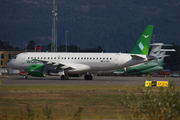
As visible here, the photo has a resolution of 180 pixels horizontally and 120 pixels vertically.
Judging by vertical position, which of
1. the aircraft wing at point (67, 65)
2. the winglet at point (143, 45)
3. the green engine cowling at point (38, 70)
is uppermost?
the winglet at point (143, 45)

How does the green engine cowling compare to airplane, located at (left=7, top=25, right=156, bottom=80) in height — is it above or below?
below

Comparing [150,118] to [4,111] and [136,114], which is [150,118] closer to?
[136,114]

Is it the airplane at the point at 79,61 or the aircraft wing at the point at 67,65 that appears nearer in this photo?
the aircraft wing at the point at 67,65

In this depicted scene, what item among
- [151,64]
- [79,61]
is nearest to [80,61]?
[79,61]

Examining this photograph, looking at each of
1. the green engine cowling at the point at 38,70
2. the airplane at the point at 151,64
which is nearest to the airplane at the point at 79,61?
the green engine cowling at the point at 38,70

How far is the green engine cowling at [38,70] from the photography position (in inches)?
1911

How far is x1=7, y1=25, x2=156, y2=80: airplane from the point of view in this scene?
4838 centimetres

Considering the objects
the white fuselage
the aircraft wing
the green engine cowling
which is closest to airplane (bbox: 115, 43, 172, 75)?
the white fuselage

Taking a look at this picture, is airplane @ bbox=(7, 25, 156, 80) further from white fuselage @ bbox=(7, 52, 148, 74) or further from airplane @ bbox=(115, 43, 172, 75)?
airplane @ bbox=(115, 43, 172, 75)

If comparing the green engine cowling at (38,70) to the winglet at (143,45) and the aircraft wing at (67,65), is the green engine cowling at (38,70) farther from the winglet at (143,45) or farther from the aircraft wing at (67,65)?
the winglet at (143,45)

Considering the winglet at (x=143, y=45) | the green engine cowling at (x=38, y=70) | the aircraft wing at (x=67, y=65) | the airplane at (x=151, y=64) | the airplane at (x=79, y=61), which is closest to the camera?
the aircraft wing at (x=67, y=65)

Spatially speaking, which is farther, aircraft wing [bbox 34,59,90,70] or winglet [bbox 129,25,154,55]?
winglet [bbox 129,25,154,55]

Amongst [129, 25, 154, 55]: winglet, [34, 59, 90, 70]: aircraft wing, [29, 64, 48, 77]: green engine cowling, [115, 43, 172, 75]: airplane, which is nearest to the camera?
[34, 59, 90, 70]: aircraft wing

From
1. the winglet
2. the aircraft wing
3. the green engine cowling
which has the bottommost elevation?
the green engine cowling
